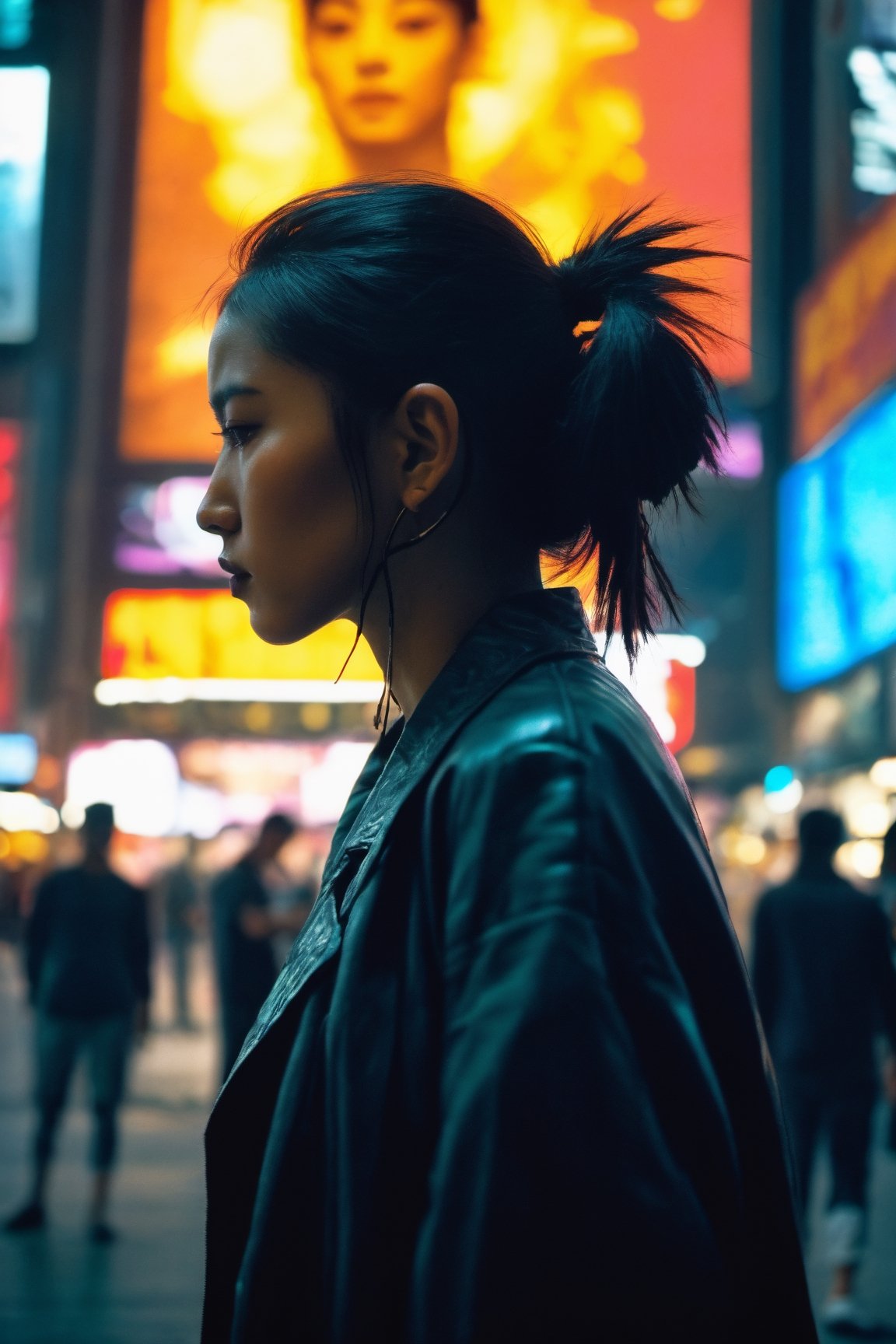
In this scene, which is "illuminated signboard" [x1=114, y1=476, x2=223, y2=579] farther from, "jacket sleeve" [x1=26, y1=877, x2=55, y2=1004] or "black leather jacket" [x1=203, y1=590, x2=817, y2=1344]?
"black leather jacket" [x1=203, y1=590, x2=817, y2=1344]

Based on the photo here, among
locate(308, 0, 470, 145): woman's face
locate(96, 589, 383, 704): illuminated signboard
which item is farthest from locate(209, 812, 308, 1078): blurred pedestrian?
locate(308, 0, 470, 145): woman's face

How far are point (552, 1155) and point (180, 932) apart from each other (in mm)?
13456

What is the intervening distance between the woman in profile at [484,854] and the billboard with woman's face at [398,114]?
22.4 meters

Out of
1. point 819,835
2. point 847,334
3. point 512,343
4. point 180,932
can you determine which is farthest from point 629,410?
point 847,334

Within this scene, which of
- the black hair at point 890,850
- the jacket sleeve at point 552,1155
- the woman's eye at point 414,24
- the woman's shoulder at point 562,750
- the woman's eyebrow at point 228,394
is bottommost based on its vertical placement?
the jacket sleeve at point 552,1155

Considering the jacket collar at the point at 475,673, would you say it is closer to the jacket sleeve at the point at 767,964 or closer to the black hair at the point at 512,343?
the black hair at the point at 512,343

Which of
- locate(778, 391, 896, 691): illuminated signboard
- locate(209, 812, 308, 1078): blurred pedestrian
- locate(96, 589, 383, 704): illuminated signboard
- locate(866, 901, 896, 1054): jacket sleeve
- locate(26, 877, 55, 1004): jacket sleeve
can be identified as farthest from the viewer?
locate(96, 589, 383, 704): illuminated signboard

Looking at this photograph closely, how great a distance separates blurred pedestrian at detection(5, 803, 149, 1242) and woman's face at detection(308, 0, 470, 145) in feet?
64.2

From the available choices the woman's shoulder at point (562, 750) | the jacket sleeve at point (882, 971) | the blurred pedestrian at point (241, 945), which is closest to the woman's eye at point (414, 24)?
the blurred pedestrian at point (241, 945)

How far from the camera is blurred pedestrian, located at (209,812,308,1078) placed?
267 inches

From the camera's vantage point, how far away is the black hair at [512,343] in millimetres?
1247

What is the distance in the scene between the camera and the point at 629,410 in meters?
1.24

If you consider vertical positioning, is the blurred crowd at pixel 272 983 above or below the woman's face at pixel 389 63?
below

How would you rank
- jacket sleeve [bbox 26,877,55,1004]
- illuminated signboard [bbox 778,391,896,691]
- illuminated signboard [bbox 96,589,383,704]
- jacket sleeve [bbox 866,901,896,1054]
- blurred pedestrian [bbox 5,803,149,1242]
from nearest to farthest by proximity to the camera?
jacket sleeve [bbox 866,901,896,1054], blurred pedestrian [bbox 5,803,149,1242], jacket sleeve [bbox 26,877,55,1004], illuminated signboard [bbox 778,391,896,691], illuminated signboard [bbox 96,589,383,704]
